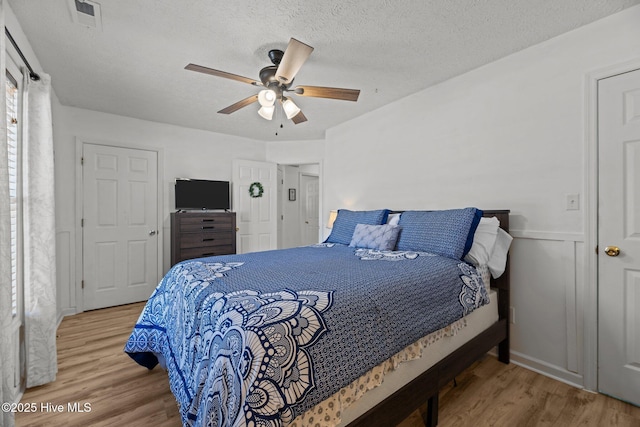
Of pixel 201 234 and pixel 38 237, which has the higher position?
pixel 38 237

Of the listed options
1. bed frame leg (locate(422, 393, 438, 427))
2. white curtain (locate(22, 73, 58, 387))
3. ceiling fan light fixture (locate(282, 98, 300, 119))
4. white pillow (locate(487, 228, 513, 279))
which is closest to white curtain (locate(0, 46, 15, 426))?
white curtain (locate(22, 73, 58, 387))

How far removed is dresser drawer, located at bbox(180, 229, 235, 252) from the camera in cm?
369

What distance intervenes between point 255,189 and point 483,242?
345 centimetres

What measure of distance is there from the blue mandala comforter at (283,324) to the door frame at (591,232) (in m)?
0.67

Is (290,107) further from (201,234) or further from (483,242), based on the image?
(201,234)

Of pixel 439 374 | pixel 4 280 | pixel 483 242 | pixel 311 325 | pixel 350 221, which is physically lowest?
pixel 439 374

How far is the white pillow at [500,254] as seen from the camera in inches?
83.0

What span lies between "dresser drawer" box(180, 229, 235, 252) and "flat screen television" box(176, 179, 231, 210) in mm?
468

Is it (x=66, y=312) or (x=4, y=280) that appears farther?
(x=66, y=312)

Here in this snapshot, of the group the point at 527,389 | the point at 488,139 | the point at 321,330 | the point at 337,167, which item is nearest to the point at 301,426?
the point at 321,330

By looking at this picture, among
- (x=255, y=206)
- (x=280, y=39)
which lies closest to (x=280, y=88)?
(x=280, y=39)

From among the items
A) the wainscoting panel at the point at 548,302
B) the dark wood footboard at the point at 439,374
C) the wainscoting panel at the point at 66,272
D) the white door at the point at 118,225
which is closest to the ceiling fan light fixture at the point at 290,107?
the dark wood footboard at the point at 439,374

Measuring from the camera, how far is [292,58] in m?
1.79

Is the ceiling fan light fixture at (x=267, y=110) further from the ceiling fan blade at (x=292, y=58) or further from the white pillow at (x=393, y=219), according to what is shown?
the white pillow at (x=393, y=219)
